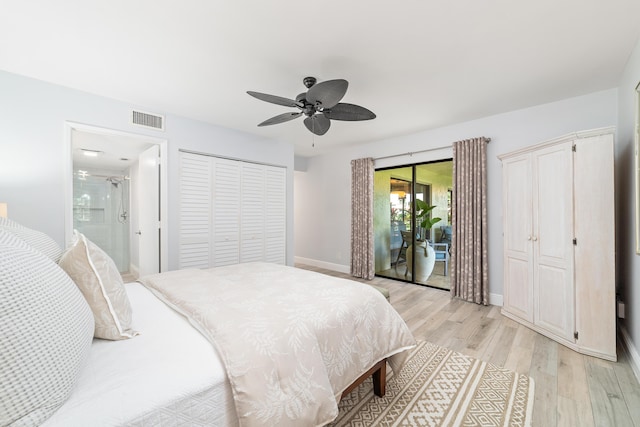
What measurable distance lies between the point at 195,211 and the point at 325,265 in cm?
307

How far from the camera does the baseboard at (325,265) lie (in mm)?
5453

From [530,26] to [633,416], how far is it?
8.43 feet

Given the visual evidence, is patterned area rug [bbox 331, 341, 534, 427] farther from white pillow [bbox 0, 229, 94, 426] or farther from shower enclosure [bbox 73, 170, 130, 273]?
shower enclosure [bbox 73, 170, 130, 273]

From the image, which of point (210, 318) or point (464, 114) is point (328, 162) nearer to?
point (464, 114)

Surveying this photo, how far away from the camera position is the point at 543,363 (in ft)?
7.12

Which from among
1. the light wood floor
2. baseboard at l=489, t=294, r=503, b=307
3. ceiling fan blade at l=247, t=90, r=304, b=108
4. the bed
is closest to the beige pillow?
the bed

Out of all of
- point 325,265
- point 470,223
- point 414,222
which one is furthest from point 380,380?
point 325,265

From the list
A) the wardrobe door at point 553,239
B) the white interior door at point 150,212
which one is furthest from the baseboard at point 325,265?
the white interior door at point 150,212

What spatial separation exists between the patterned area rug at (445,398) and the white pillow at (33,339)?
1.38m

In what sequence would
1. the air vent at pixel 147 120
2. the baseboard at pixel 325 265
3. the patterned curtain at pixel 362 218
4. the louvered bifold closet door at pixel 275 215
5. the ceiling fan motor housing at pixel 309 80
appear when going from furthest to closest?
the baseboard at pixel 325 265
the patterned curtain at pixel 362 218
the louvered bifold closet door at pixel 275 215
the air vent at pixel 147 120
the ceiling fan motor housing at pixel 309 80

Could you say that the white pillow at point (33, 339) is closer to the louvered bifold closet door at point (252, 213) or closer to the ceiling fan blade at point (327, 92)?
the ceiling fan blade at point (327, 92)

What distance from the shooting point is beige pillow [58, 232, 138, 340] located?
112 centimetres

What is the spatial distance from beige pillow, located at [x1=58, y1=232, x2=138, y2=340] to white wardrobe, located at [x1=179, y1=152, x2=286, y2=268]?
8.27ft

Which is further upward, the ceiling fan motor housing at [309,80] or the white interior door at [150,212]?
the ceiling fan motor housing at [309,80]
